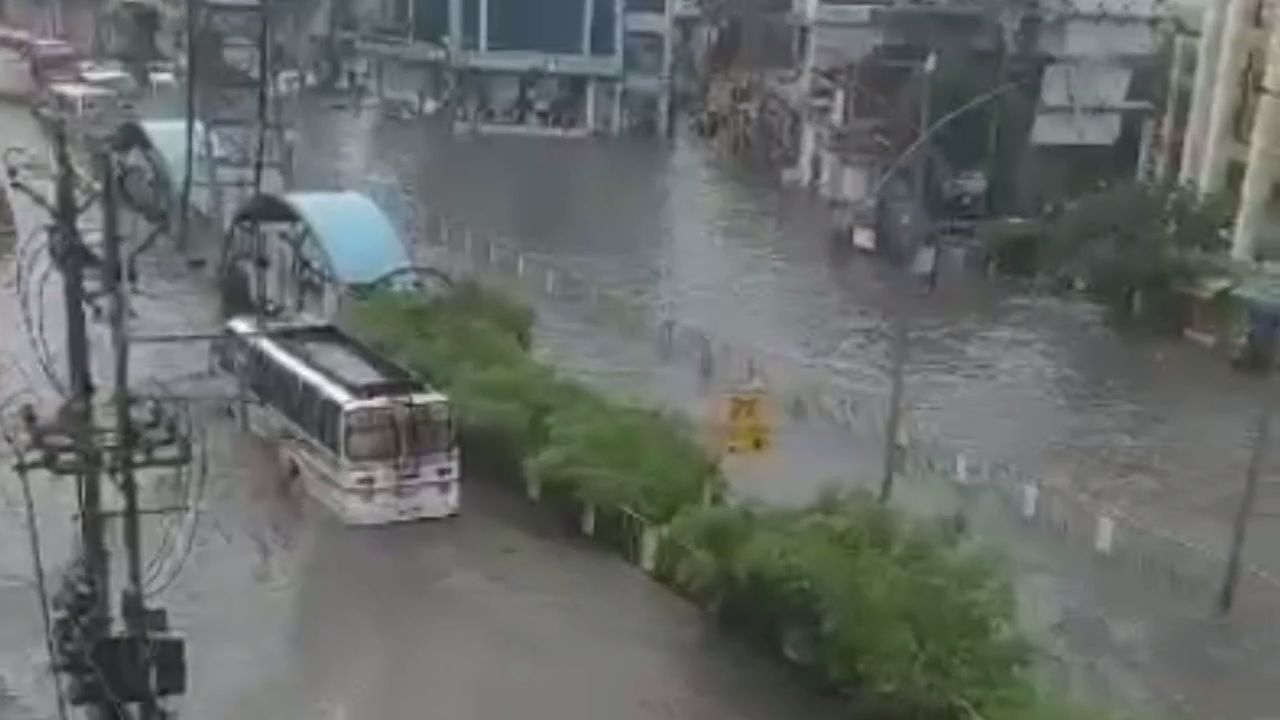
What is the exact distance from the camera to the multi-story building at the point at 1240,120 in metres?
33.1

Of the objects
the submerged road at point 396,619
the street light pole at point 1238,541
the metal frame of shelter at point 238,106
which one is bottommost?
the submerged road at point 396,619

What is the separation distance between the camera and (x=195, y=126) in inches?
1335

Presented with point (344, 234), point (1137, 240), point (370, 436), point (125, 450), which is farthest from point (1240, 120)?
point (125, 450)

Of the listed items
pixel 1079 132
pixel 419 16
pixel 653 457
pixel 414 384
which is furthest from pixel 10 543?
pixel 419 16

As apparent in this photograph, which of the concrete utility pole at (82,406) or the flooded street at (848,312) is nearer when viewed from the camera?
the concrete utility pole at (82,406)

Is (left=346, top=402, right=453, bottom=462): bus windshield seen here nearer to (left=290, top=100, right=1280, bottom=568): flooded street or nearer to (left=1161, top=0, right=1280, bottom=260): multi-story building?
(left=290, top=100, right=1280, bottom=568): flooded street

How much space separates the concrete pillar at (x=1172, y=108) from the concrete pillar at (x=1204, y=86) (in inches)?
68.4

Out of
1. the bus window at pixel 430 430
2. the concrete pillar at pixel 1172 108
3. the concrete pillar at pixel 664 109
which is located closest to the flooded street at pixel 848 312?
the concrete pillar at pixel 664 109

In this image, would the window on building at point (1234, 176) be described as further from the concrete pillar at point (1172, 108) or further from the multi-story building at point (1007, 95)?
the multi-story building at point (1007, 95)

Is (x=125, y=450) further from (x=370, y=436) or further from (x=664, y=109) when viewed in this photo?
(x=664, y=109)

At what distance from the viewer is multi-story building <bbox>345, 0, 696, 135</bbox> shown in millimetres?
50969

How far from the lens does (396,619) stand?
1705 centimetres

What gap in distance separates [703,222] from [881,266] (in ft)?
15.5

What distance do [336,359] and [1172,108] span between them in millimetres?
24976
